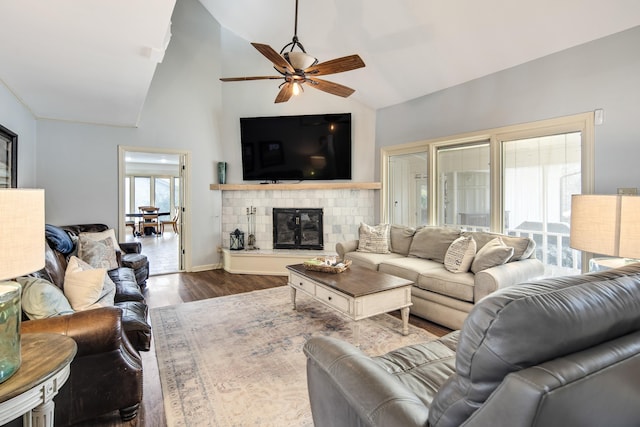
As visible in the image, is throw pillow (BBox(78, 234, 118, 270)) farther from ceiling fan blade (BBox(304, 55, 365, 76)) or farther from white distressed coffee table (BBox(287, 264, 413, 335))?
ceiling fan blade (BBox(304, 55, 365, 76))

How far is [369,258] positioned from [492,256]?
148cm

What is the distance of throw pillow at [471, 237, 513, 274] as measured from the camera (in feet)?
10.2

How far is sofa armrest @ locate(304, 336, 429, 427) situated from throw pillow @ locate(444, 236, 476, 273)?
2.32m

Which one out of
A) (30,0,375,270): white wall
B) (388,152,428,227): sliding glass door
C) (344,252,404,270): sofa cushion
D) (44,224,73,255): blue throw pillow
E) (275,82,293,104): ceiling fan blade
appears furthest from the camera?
(388,152,428,227): sliding glass door

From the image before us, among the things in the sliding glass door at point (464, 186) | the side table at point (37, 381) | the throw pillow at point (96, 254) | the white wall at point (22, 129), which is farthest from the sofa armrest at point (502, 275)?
the white wall at point (22, 129)

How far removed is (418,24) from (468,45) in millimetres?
587

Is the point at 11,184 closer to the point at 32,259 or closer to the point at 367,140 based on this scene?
the point at 32,259

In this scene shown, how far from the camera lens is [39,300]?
178 centimetres

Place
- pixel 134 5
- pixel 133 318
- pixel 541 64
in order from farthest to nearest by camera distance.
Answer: pixel 541 64 < pixel 133 318 < pixel 134 5

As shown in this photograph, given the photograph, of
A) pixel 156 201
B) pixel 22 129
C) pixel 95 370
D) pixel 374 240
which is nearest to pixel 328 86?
pixel 374 240

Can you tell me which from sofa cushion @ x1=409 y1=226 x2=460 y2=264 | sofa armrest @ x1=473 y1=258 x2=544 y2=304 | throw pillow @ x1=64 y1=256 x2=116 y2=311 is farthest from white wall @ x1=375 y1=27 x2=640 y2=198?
throw pillow @ x1=64 y1=256 x2=116 y2=311

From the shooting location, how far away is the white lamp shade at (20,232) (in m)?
1.12

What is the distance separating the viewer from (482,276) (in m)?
2.96

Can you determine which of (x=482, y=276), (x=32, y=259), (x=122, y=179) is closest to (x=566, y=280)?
(x=32, y=259)
